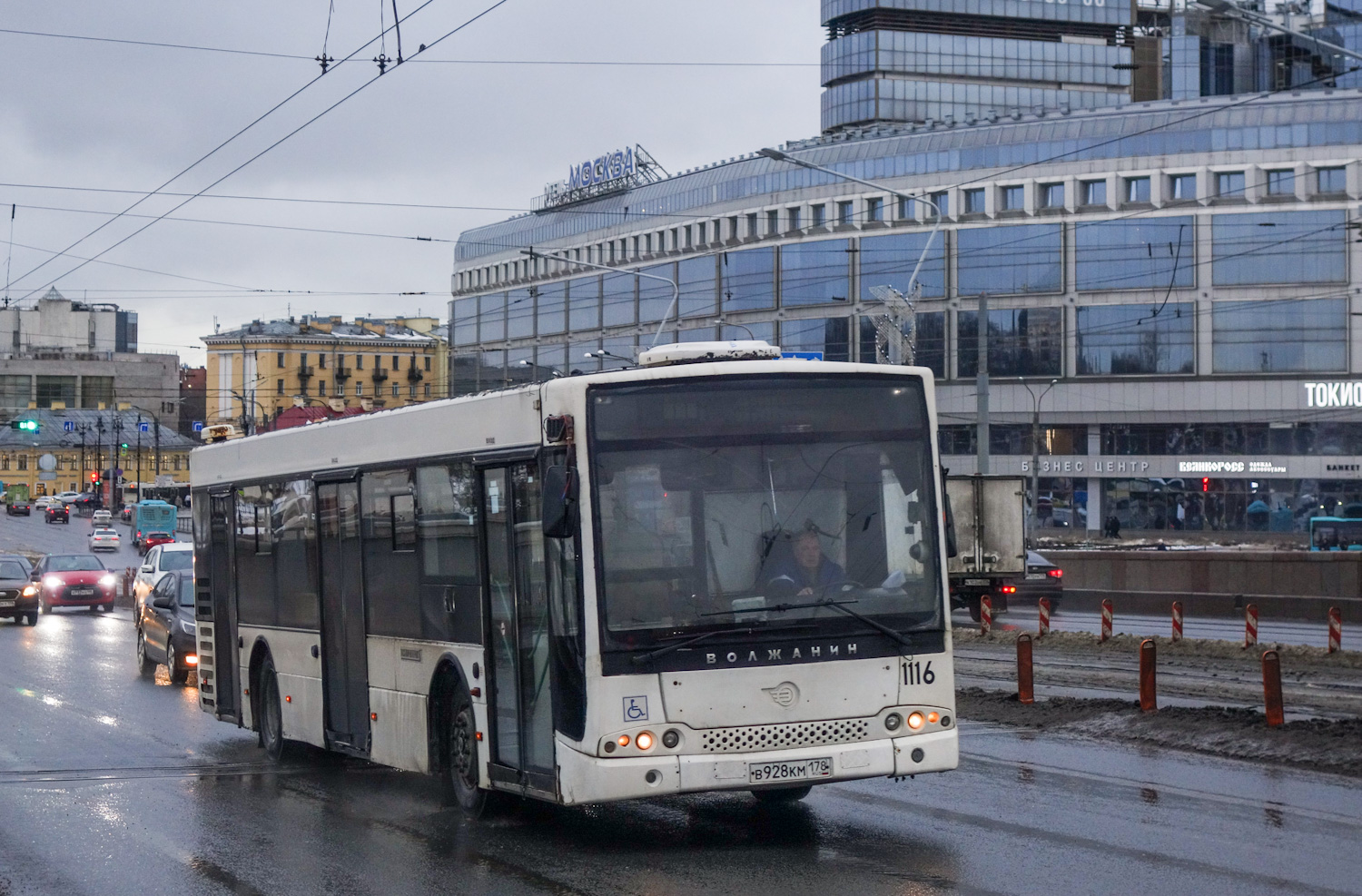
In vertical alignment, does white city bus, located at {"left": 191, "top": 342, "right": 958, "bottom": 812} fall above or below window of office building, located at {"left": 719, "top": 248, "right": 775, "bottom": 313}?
below

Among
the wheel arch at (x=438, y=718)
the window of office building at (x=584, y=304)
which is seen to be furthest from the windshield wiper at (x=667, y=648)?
the window of office building at (x=584, y=304)

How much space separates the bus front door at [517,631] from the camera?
942 centimetres

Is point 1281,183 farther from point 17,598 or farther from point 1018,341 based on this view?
point 17,598

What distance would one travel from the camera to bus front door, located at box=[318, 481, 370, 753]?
39.8ft

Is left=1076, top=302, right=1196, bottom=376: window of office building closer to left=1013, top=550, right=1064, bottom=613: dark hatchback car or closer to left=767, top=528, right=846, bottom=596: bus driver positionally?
left=1013, top=550, right=1064, bottom=613: dark hatchback car

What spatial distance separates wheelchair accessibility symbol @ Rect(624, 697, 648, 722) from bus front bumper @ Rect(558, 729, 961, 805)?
208 mm

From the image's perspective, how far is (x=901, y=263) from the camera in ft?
258

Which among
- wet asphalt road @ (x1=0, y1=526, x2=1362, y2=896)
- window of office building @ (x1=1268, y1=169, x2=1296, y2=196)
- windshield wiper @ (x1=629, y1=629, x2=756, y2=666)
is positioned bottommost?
wet asphalt road @ (x1=0, y1=526, x2=1362, y2=896)

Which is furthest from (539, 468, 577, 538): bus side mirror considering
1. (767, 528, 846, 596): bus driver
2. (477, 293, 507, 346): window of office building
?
(477, 293, 507, 346): window of office building

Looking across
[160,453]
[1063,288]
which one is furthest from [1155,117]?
[160,453]

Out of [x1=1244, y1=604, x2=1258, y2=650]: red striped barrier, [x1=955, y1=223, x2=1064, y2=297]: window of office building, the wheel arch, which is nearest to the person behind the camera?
the wheel arch

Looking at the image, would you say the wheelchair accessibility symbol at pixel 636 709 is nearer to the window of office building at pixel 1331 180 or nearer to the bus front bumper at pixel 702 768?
the bus front bumper at pixel 702 768

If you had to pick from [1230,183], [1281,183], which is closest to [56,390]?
[1230,183]

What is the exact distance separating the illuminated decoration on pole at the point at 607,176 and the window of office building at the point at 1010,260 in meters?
23.2
